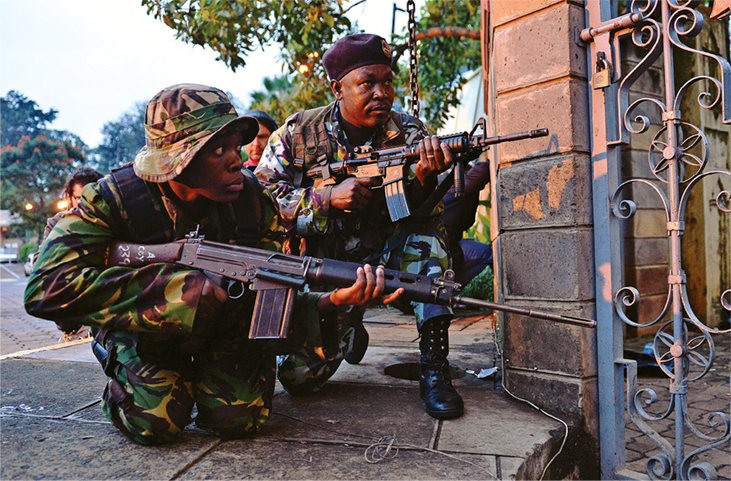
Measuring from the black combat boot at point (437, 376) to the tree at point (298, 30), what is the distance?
401 centimetres

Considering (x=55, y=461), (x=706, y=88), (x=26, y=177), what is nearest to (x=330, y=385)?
(x=55, y=461)

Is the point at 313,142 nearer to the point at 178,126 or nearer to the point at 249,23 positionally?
the point at 178,126

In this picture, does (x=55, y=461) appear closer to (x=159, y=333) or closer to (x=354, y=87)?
(x=159, y=333)

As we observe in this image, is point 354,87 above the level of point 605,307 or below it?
above

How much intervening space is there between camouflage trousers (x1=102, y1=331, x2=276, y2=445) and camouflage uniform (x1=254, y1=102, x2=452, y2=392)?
1.20ft

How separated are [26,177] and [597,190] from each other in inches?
1506

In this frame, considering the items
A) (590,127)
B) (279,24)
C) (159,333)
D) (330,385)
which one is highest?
(279,24)

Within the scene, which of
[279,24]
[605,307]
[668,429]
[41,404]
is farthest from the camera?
[279,24]

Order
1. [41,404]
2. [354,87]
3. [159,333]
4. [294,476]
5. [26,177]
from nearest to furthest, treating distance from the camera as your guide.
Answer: [294,476] < [159,333] < [41,404] < [354,87] < [26,177]

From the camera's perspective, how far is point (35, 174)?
3328 centimetres

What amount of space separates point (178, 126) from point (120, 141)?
246ft

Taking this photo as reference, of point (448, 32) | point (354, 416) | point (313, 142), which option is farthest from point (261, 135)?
point (448, 32)

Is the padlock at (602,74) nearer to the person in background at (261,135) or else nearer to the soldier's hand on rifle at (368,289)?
the soldier's hand on rifle at (368,289)

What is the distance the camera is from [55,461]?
1.76m
